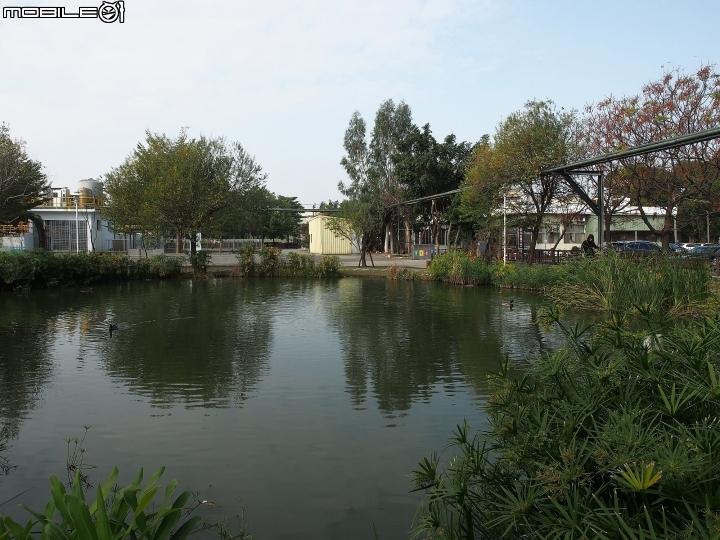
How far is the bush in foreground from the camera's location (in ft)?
10.2

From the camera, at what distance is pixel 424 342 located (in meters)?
12.4

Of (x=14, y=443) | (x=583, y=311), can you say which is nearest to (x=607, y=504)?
(x=14, y=443)

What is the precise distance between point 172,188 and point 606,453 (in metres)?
27.4

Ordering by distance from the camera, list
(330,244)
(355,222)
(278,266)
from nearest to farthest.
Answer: (278,266) < (355,222) < (330,244)

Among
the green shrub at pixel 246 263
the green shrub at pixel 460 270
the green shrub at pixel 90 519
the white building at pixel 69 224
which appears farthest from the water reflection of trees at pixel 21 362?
the white building at pixel 69 224

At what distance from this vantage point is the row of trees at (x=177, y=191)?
2861 cm

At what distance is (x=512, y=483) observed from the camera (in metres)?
3.91

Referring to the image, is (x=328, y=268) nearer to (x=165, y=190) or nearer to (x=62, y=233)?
(x=165, y=190)

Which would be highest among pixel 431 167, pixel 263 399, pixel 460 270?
pixel 431 167

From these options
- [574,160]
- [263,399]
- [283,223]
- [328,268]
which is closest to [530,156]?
[574,160]

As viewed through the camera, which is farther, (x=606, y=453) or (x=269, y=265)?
(x=269, y=265)

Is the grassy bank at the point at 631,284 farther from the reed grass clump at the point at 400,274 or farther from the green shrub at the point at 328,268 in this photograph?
the green shrub at the point at 328,268

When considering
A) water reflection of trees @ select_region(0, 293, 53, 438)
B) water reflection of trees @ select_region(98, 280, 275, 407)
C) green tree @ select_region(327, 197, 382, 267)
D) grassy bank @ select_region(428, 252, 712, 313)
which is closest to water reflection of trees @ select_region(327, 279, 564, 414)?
grassy bank @ select_region(428, 252, 712, 313)

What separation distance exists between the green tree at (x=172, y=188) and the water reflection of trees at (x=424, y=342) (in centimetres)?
1122
